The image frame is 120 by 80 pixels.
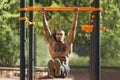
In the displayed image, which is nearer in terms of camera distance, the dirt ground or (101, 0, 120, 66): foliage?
the dirt ground

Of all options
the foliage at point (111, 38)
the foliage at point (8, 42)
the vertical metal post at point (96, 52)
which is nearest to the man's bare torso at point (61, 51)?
the vertical metal post at point (96, 52)

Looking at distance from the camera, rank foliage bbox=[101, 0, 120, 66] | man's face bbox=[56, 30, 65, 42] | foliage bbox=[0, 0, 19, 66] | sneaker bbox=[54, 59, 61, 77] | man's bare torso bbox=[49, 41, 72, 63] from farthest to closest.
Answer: foliage bbox=[0, 0, 19, 66]
foliage bbox=[101, 0, 120, 66]
man's bare torso bbox=[49, 41, 72, 63]
man's face bbox=[56, 30, 65, 42]
sneaker bbox=[54, 59, 61, 77]

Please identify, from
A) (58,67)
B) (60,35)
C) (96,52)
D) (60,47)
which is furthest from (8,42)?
(96,52)

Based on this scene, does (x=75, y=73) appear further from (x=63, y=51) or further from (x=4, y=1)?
(x=63, y=51)

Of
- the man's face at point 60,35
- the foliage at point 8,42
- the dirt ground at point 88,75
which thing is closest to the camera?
the man's face at point 60,35

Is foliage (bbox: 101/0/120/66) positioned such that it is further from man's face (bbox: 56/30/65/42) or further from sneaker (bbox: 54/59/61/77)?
sneaker (bbox: 54/59/61/77)

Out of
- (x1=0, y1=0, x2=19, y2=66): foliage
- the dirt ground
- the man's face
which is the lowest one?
the dirt ground

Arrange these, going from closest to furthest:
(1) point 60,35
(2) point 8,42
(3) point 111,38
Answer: (1) point 60,35 → (3) point 111,38 → (2) point 8,42

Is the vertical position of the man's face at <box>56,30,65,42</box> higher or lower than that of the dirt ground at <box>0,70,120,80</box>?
higher

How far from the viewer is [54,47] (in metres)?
7.45

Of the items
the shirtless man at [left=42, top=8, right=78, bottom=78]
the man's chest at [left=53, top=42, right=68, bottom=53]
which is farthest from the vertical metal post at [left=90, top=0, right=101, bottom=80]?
the man's chest at [left=53, top=42, right=68, bottom=53]

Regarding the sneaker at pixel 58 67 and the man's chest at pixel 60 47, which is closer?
the sneaker at pixel 58 67

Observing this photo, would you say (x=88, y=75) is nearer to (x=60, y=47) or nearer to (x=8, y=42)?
(x=8, y=42)

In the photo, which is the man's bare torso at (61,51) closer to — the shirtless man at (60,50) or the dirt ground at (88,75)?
the shirtless man at (60,50)
